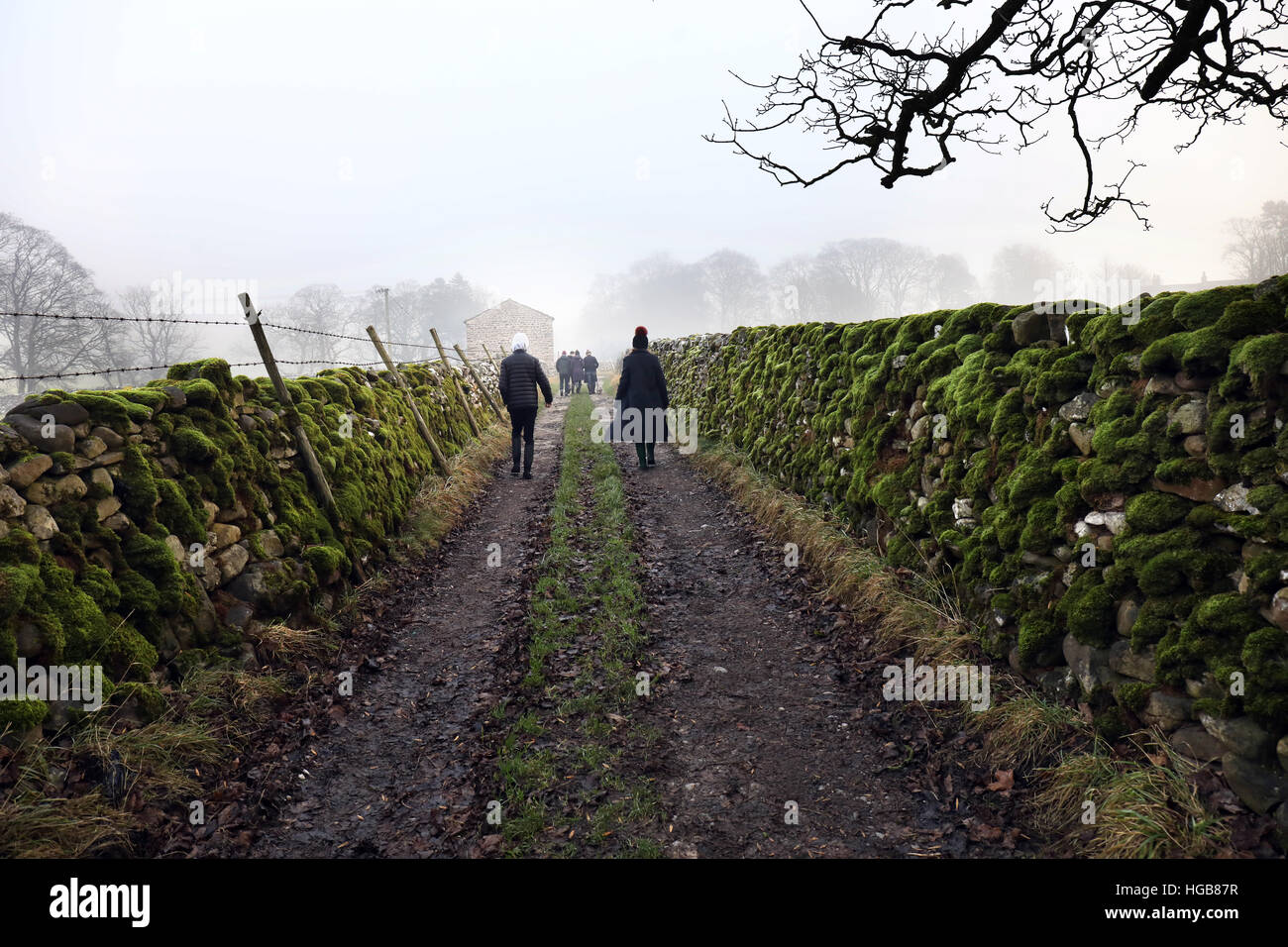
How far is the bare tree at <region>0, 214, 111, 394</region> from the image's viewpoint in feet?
120

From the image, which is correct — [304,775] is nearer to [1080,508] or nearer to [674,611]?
[674,611]

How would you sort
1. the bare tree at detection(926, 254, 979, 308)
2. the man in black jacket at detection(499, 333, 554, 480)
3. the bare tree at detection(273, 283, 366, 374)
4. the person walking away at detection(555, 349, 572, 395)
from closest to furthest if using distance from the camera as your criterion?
the man in black jacket at detection(499, 333, 554, 480) < the person walking away at detection(555, 349, 572, 395) < the bare tree at detection(273, 283, 366, 374) < the bare tree at detection(926, 254, 979, 308)

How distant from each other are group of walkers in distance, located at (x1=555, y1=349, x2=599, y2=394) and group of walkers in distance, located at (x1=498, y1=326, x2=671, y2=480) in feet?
57.7

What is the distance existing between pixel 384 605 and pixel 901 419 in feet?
18.2

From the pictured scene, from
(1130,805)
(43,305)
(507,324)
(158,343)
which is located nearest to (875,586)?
(1130,805)

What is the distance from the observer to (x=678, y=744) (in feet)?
14.7

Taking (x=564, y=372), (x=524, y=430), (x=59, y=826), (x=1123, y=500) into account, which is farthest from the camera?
(x=564, y=372)

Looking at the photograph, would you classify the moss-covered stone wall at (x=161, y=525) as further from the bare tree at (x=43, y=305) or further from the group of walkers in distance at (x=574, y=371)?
the bare tree at (x=43, y=305)

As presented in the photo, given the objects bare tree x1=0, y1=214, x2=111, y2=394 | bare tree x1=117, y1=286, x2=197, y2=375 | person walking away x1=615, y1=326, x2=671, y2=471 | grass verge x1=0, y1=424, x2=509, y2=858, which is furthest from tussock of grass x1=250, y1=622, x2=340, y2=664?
bare tree x1=117, y1=286, x2=197, y2=375

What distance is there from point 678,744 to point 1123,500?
310cm

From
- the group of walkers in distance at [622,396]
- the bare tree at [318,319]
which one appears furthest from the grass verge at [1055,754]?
the bare tree at [318,319]

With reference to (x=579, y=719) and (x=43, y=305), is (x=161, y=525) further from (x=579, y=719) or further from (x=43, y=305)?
(x=43, y=305)

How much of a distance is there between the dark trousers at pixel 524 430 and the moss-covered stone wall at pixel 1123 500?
7471mm

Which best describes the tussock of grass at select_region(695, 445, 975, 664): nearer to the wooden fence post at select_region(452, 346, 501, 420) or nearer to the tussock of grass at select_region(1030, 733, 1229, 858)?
the tussock of grass at select_region(1030, 733, 1229, 858)
